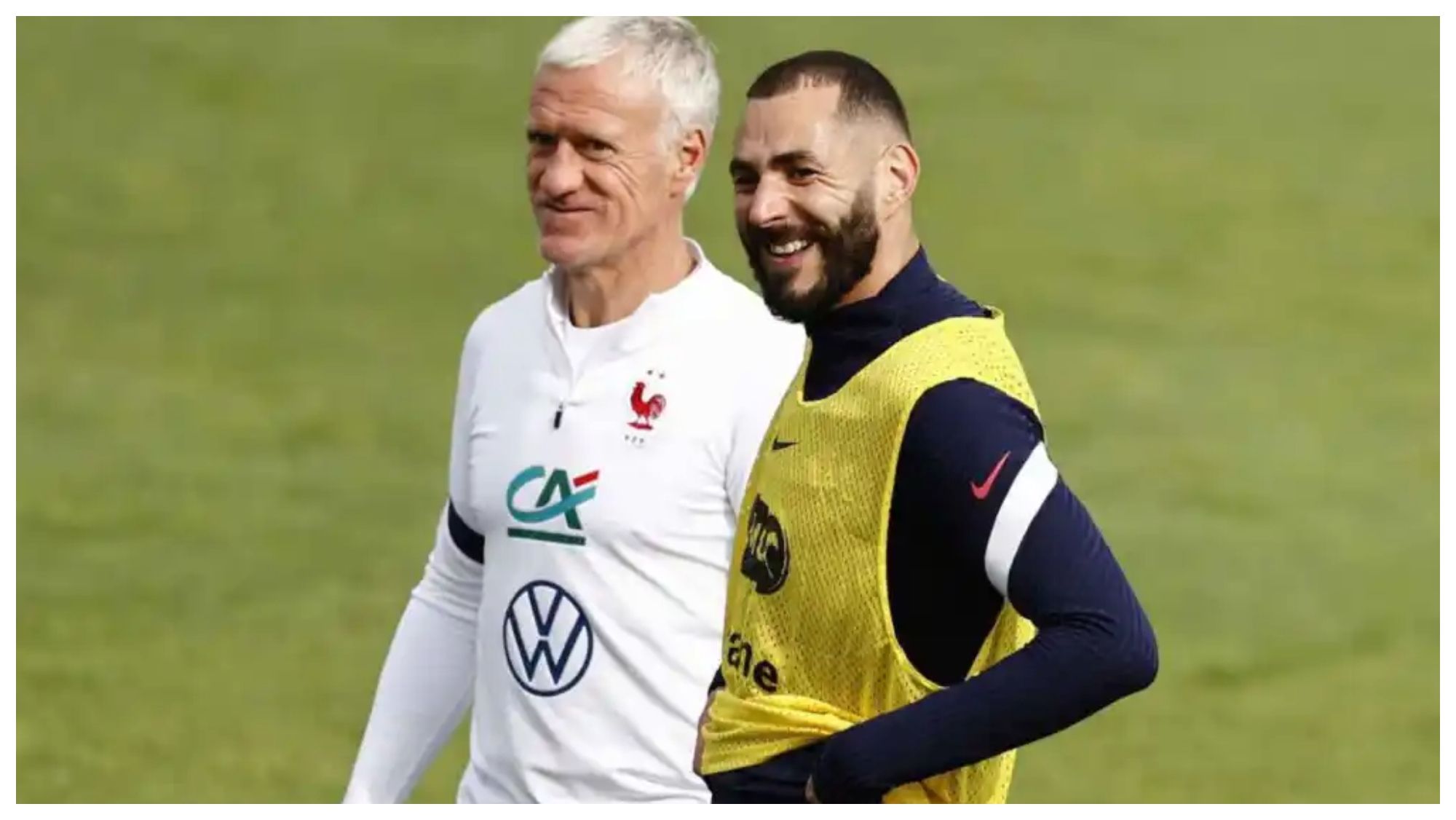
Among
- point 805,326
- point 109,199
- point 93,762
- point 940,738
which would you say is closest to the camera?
point 940,738

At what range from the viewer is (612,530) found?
509 cm

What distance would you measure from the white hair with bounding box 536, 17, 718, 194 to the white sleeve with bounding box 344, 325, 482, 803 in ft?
2.09

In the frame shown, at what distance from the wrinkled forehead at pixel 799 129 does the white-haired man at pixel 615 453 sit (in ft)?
3.37

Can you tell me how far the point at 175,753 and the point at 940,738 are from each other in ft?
27.3

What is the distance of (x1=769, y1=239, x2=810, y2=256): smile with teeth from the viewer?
409 centimetres

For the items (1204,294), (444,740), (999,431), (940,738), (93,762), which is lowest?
(93,762)

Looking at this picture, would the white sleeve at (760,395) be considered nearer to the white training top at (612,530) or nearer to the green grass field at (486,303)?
the white training top at (612,530)

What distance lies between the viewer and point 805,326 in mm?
4195

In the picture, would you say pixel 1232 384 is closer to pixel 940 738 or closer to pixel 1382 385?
pixel 1382 385

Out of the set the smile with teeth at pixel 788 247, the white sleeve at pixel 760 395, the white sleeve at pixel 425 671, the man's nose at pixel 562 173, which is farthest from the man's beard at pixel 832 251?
the white sleeve at pixel 425 671

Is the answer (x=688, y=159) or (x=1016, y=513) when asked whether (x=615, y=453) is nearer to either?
(x=688, y=159)

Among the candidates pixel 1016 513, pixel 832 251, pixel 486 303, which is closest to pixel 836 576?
pixel 1016 513

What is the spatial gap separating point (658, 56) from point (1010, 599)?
1.65 meters
